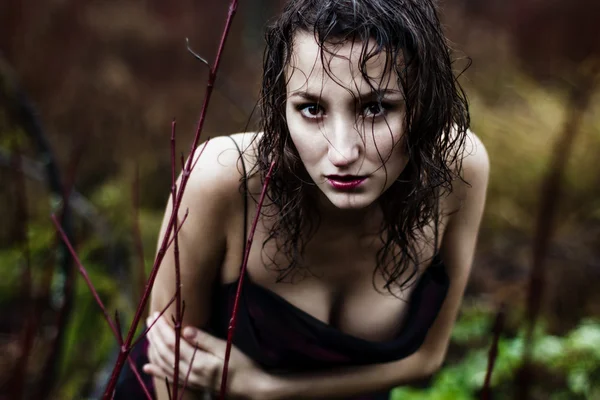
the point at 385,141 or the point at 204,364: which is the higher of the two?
the point at 385,141

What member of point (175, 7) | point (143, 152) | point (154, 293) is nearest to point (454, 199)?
point (154, 293)

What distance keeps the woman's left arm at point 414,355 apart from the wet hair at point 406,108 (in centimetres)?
10

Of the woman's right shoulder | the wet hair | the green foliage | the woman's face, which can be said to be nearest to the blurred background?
the green foliage

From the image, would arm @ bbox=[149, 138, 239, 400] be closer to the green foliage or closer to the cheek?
the cheek

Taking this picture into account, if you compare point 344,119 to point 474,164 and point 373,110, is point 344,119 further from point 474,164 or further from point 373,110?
point 474,164

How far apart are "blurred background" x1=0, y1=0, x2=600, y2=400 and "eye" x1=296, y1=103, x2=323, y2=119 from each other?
2.73ft

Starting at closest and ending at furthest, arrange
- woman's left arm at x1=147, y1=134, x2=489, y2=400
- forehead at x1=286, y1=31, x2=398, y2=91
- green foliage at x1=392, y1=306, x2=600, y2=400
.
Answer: forehead at x1=286, y1=31, x2=398, y2=91 < woman's left arm at x1=147, y1=134, x2=489, y2=400 < green foliage at x1=392, y1=306, x2=600, y2=400

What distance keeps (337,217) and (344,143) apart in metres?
0.27

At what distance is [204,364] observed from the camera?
43.4 inches

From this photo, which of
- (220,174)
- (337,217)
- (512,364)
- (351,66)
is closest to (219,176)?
(220,174)

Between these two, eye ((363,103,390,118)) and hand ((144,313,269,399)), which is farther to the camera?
hand ((144,313,269,399))

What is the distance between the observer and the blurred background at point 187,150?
2.14 metres

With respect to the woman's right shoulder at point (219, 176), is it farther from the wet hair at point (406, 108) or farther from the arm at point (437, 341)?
the arm at point (437, 341)

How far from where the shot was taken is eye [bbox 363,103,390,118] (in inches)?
33.1
